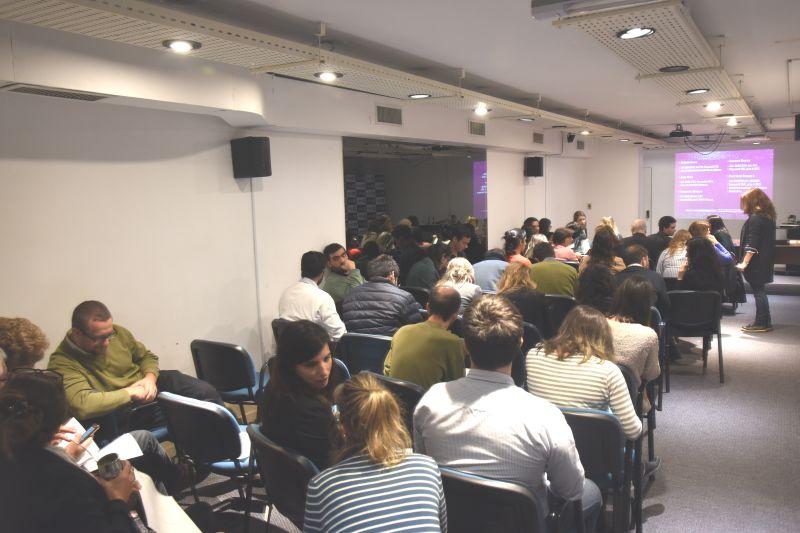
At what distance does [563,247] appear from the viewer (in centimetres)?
718

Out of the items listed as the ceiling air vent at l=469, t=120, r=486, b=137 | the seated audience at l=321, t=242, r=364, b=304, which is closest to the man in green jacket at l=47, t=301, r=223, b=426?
the seated audience at l=321, t=242, r=364, b=304

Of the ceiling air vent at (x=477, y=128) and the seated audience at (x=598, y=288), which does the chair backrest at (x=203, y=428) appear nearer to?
the seated audience at (x=598, y=288)

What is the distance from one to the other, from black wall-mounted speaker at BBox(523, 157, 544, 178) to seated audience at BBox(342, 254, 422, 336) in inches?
249

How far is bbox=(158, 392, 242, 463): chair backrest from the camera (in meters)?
2.58

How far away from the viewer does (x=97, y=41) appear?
10.9 ft

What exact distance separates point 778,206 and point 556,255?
881 cm

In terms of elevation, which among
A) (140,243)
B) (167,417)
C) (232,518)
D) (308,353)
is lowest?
(232,518)

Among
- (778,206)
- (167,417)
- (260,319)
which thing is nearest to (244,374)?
(167,417)

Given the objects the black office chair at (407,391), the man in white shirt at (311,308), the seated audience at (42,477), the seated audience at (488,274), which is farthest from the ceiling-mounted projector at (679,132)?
the seated audience at (42,477)

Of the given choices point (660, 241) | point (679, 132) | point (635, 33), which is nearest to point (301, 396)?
point (635, 33)

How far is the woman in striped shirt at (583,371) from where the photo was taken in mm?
2529

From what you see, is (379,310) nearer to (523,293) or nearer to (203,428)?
(523,293)

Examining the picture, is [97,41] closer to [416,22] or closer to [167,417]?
[416,22]

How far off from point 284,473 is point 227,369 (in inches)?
63.5
